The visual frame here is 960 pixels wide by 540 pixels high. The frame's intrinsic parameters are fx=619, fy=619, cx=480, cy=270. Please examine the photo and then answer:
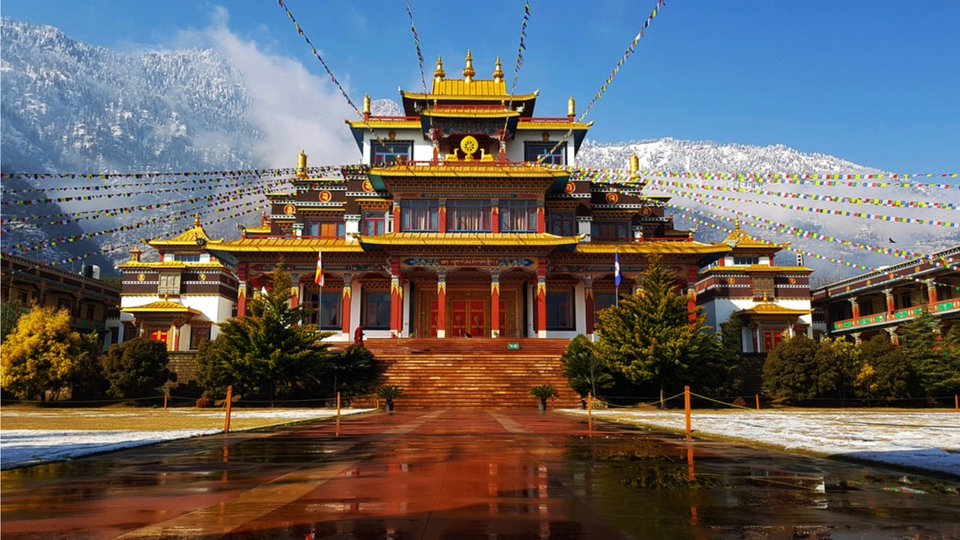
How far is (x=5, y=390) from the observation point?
28953 millimetres

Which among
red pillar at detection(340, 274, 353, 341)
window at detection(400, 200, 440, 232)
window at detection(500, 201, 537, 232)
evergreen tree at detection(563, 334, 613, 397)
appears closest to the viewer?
evergreen tree at detection(563, 334, 613, 397)

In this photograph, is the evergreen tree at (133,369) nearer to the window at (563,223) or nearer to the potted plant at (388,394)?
the potted plant at (388,394)

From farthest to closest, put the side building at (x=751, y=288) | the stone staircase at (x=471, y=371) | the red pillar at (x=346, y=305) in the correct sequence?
the side building at (x=751, y=288) < the red pillar at (x=346, y=305) < the stone staircase at (x=471, y=371)

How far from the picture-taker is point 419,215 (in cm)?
3747

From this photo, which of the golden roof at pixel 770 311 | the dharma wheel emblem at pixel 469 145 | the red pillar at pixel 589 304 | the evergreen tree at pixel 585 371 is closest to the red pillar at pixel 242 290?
the dharma wheel emblem at pixel 469 145

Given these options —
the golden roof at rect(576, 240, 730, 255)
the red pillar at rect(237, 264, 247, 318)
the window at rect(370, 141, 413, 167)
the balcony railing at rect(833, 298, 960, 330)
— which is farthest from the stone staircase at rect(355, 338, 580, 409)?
the balcony railing at rect(833, 298, 960, 330)

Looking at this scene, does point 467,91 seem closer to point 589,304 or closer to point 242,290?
point 589,304

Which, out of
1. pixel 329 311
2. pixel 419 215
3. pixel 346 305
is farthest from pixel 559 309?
pixel 329 311

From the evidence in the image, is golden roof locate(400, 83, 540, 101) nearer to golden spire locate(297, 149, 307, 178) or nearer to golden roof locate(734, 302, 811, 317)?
golden spire locate(297, 149, 307, 178)

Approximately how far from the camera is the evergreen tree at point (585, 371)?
1017 inches

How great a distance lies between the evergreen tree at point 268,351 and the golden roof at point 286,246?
1035 centimetres

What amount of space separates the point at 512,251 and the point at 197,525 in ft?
105

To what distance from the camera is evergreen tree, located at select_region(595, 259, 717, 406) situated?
25.0 metres

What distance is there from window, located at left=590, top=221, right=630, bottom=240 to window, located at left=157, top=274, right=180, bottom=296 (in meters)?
30.4
